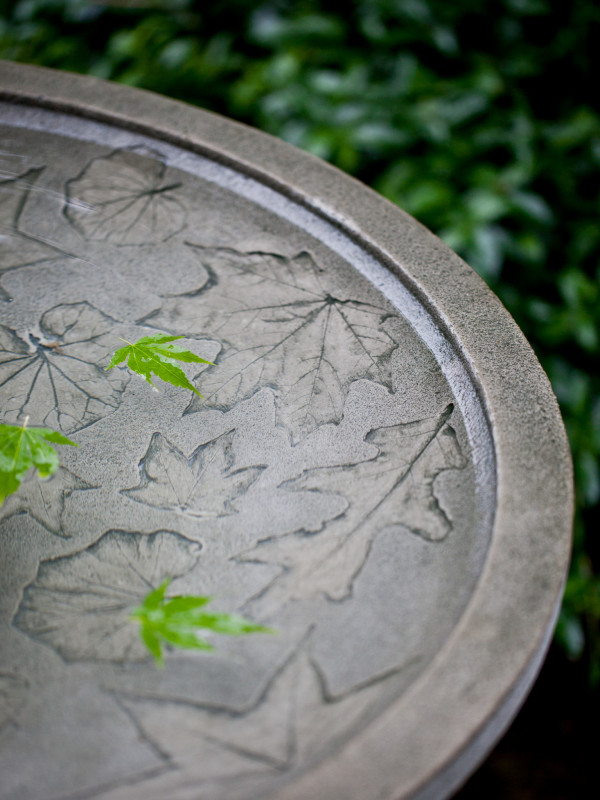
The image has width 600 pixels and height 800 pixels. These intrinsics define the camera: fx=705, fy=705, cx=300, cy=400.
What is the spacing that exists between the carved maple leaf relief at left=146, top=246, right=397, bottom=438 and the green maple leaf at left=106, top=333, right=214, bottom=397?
6cm

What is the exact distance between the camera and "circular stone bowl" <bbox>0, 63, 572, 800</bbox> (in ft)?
1.97

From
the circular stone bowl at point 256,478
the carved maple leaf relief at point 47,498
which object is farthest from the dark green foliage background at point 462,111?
the carved maple leaf relief at point 47,498

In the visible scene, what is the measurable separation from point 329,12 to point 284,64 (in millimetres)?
310

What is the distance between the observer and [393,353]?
926 millimetres

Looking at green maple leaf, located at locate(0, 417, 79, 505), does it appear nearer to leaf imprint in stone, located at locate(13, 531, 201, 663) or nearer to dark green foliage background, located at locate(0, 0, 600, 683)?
leaf imprint in stone, located at locate(13, 531, 201, 663)

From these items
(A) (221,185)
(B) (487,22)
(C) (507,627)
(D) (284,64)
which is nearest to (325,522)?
(C) (507,627)

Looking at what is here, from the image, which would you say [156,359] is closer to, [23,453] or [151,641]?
[23,453]

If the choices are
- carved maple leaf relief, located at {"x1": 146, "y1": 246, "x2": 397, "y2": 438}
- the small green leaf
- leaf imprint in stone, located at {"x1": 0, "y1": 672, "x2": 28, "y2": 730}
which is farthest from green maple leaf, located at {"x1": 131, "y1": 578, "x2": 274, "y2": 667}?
carved maple leaf relief, located at {"x1": 146, "y1": 246, "x2": 397, "y2": 438}

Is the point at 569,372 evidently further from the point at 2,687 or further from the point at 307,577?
the point at 2,687

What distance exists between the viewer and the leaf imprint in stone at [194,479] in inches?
31.6

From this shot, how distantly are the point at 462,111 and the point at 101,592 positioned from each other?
1.72 meters

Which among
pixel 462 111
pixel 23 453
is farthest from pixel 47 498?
pixel 462 111

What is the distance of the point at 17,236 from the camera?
1.07 metres

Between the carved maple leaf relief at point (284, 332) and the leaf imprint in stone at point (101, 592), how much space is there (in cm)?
20
